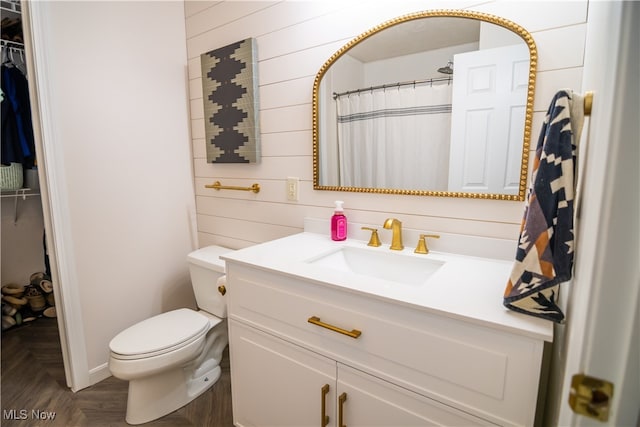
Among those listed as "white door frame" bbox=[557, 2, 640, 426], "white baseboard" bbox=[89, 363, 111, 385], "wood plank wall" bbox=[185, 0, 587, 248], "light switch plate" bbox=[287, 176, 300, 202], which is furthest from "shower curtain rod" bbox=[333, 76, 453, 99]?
"white baseboard" bbox=[89, 363, 111, 385]

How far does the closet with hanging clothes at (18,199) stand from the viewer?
2.07 m

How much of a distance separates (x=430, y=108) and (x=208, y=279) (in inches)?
57.1

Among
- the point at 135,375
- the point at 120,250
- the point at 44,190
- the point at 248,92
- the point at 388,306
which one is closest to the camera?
the point at 388,306

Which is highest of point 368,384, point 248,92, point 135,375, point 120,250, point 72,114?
point 248,92

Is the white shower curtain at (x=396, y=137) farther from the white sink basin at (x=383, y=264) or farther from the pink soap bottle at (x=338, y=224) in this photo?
the white sink basin at (x=383, y=264)

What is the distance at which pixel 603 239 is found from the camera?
1.28 ft

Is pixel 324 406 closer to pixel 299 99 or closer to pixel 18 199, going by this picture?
pixel 299 99

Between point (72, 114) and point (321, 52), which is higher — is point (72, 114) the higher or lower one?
the lower one

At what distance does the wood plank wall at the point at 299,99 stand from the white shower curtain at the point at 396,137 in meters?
0.08

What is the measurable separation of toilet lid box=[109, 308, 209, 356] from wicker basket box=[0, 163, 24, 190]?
1.39 metres

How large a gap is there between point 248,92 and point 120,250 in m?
1.17

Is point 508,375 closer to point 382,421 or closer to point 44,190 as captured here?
point 382,421

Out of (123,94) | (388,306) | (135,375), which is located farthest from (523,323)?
(123,94)

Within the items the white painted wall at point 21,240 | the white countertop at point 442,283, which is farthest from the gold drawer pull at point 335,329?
the white painted wall at point 21,240
